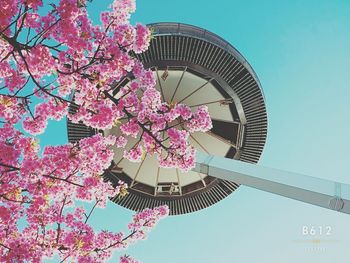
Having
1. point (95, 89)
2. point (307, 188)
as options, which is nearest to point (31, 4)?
point (95, 89)

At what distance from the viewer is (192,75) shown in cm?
1284

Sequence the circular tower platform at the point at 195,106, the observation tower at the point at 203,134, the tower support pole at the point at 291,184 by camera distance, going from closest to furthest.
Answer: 1. the tower support pole at the point at 291,184
2. the observation tower at the point at 203,134
3. the circular tower platform at the point at 195,106

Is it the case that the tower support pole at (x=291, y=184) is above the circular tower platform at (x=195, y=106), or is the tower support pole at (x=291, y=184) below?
below

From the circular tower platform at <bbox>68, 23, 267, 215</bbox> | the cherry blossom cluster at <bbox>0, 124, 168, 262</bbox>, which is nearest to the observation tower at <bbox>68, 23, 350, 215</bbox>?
the circular tower platform at <bbox>68, 23, 267, 215</bbox>

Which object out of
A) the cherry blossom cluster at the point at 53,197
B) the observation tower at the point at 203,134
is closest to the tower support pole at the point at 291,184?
the observation tower at the point at 203,134

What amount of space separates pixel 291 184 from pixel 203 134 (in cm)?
597

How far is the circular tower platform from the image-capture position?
39.7 feet

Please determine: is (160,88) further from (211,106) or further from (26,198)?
(26,198)

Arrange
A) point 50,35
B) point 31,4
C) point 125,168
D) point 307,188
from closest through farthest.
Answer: point 31,4 → point 50,35 → point 307,188 → point 125,168

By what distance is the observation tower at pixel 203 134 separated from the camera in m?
11.5

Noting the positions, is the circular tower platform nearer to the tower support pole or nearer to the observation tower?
the observation tower

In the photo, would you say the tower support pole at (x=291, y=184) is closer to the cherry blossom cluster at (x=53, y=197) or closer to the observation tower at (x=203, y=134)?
the observation tower at (x=203, y=134)

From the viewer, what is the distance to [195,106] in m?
13.7

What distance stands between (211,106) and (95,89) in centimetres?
594
